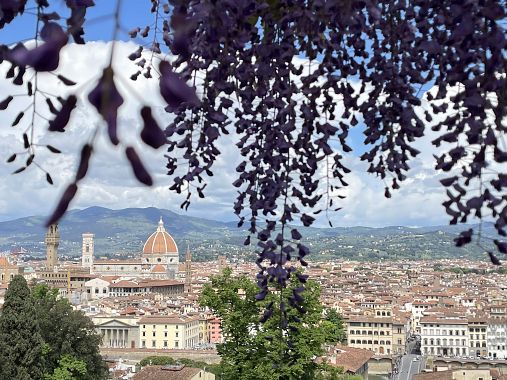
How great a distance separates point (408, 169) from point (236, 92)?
687mm

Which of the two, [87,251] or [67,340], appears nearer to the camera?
[67,340]

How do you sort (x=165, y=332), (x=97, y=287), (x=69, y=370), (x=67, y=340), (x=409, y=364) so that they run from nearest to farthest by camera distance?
1. (x=69, y=370)
2. (x=67, y=340)
3. (x=165, y=332)
4. (x=409, y=364)
5. (x=97, y=287)

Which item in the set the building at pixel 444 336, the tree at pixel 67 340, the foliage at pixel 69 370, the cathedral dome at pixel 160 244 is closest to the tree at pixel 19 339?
the foliage at pixel 69 370

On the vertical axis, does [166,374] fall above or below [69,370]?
below

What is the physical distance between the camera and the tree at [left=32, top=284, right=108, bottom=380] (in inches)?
965

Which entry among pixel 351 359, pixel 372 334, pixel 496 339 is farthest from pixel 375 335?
pixel 351 359

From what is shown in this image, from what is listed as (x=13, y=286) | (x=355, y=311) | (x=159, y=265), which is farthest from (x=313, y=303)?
(x=159, y=265)

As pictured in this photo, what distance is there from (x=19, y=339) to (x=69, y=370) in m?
2.44

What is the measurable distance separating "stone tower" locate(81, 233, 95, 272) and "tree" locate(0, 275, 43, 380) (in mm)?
90175

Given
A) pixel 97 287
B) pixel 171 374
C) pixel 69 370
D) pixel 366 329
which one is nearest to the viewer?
pixel 69 370

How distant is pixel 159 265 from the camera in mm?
109562

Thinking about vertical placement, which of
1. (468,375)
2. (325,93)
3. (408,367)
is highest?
(325,93)

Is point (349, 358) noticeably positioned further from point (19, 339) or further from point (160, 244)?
point (160, 244)

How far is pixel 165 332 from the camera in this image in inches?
2360
